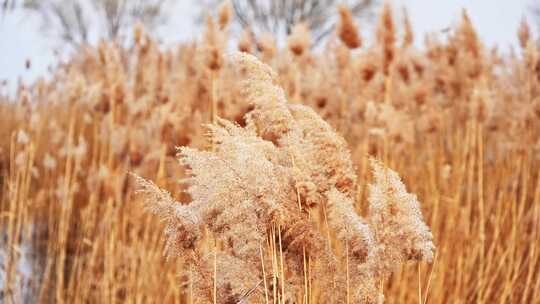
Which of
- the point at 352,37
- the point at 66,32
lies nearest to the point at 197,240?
the point at 352,37

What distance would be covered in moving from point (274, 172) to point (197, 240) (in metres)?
0.13

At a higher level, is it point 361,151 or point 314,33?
point 314,33

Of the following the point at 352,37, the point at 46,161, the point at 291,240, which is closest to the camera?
the point at 291,240

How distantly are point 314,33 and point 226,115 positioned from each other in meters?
16.1

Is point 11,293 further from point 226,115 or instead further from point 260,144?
point 260,144

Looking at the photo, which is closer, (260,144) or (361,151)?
(260,144)

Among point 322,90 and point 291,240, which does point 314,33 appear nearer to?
point 322,90

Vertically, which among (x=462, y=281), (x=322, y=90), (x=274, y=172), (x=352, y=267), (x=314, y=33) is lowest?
(x=462, y=281)

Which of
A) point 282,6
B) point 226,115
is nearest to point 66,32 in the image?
point 282,6

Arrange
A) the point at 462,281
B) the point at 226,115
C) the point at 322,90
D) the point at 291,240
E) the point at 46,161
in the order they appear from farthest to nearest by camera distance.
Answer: the point at 46,161
the point at 322,90
the point at 462,281
the point at 226,115
the point at 291,240

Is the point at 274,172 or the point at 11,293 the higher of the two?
the point at 274,172

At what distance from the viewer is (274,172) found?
0.84 metres

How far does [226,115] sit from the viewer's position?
74.0 inches

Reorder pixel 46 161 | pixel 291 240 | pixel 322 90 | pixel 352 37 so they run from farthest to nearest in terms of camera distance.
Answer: pixel 46 161
pixel 322 90
pixel 352 37
pixel 291 240
